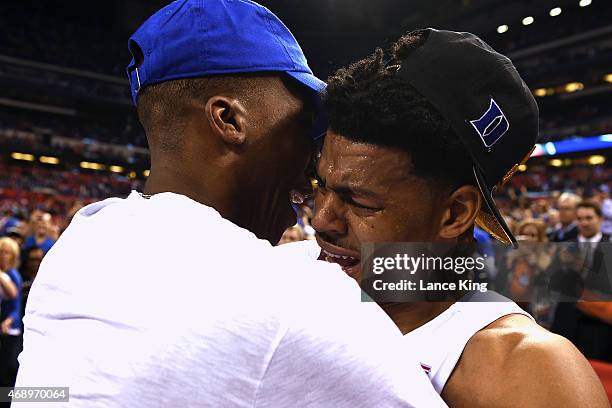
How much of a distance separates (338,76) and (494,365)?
2.02 ft

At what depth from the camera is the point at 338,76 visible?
3.90 ft

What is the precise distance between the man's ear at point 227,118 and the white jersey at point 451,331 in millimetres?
500

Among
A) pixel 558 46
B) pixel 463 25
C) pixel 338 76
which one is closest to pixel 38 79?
pixel 463 25

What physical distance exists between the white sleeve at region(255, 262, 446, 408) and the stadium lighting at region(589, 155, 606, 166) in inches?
1004

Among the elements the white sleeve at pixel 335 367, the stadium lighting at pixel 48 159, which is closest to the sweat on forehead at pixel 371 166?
the white sleeve at pixel 335 367

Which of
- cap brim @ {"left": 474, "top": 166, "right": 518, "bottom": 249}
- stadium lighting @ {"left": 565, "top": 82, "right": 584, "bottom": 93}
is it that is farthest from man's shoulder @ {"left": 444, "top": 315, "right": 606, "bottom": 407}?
stadium lighting @ {"left": 565, "top": 82, "right": 584, "bottom": 93}

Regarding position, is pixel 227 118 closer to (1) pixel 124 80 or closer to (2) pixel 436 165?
(2) pixel 436 165

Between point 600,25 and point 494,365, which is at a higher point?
point 600,25

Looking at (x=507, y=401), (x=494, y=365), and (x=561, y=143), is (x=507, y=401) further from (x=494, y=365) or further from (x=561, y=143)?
(x=561, y=143)

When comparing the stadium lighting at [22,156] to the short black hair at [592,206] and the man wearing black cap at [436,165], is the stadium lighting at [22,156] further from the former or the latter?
the man wearing black cap at [436,165]

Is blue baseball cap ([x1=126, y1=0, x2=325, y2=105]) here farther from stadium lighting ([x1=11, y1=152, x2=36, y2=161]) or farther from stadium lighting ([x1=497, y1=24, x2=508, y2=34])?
stadium lighting ([x1=11, y1=152, x2=36, y2=161])

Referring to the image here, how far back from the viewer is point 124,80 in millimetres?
29203

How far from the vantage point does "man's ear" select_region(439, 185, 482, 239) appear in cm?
112

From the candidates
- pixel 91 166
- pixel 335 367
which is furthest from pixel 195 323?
pixel 91 166
